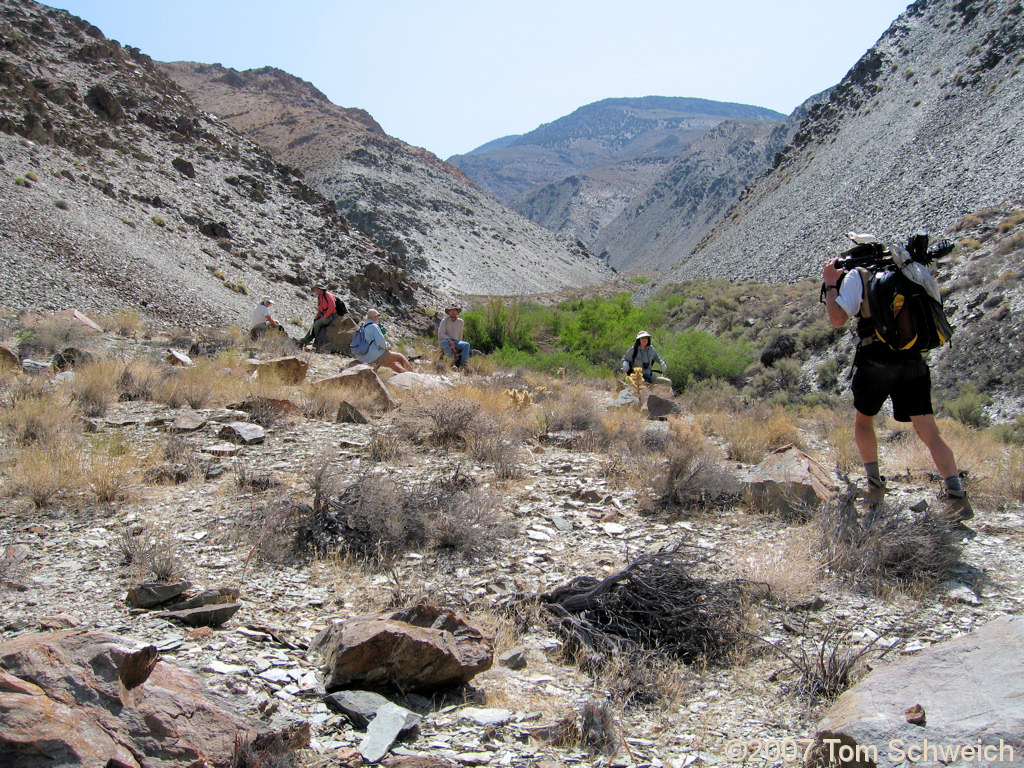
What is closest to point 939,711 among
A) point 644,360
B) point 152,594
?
point 152,594

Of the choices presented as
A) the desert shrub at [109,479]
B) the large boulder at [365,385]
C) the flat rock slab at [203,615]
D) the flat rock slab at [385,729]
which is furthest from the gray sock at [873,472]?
the large boulder at [365,385]

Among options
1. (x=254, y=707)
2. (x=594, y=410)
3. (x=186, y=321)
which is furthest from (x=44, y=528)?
(x=186, y=321)

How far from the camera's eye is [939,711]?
7.18ft

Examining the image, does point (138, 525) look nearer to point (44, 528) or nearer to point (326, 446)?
point (44, 528)

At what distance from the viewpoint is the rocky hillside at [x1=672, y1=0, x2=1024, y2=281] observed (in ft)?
77.3

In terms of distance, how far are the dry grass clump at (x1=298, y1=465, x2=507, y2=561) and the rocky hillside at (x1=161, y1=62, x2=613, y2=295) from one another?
43241mm

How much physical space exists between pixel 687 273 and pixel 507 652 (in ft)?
132

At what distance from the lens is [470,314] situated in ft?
64.6

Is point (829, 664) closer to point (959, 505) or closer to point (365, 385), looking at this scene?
point (959, 505)

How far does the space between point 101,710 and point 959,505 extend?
15.7 feet

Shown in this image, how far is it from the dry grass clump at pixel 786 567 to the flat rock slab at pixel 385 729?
2061mm

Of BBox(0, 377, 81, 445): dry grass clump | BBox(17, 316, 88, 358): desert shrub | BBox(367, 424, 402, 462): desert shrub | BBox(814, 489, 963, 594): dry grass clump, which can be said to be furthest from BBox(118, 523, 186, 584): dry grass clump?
BBox(17, 316, 88, 358): desert shrub

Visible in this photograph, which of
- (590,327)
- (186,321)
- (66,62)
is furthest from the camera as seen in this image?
(66,62)

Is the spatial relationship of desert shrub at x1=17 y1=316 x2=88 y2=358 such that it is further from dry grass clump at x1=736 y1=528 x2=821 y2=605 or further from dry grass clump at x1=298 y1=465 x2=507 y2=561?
dry grass clump at x1=736 y1=528 x2=821 y2=605
